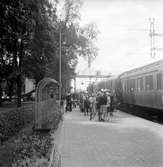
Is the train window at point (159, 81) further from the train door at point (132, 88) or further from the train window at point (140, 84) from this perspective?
the train door at point (132, 88)

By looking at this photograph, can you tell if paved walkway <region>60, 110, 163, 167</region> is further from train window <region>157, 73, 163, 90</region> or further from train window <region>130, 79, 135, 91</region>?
train window <region>130, 79, 135, 91</region>

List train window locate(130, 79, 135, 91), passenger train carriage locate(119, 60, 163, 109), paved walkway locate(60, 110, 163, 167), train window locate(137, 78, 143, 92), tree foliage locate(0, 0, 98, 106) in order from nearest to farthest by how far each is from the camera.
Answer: paved walkway locate(60, 110, 163, 167)
tree foliage locate(0, 0, 98, 106)
passenger train carriage locate(119, 60, 163, 109)
train window locate(137, 78, 143, 92)
train window locate(130, 79, 135, 91)

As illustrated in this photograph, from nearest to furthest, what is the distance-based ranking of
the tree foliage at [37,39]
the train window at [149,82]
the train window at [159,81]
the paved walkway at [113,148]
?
the paved walkway at [113,148] → the tree foliage at [37,39] → the train window at [159,81] → the train window at [149,82]

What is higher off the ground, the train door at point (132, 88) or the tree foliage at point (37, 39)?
the tree foliage at point (37, 39)

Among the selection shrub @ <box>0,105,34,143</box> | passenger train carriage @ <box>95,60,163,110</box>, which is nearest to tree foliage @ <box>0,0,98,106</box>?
shrub @ <box>0,105,34,143</box>

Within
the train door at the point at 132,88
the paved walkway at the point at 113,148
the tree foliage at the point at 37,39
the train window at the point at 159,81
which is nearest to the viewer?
the paved walkway at the point at 113,148

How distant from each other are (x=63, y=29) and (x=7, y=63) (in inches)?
667

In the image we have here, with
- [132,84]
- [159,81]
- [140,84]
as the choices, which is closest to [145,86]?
[140,84]

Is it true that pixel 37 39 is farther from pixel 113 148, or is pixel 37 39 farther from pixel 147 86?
pixel 113 148

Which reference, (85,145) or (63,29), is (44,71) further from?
(85,145)

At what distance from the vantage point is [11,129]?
17391 millimetres

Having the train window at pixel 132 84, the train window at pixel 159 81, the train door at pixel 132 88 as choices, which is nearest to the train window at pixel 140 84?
the train door at pixel 132 88

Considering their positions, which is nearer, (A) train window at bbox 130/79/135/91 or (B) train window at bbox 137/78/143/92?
(B) train window at bbox 137/78/143/92

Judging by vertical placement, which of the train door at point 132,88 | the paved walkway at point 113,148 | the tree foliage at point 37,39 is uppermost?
the tree foliage at point 37,39
